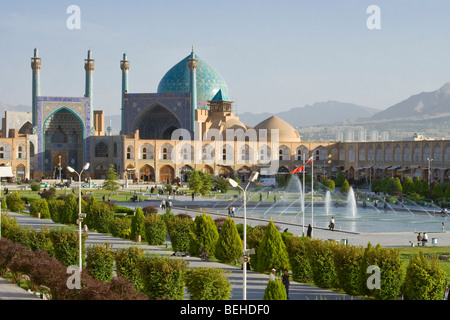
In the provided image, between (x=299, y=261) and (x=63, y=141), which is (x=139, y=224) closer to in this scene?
(x=299, y=261)

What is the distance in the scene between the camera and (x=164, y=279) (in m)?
13.4

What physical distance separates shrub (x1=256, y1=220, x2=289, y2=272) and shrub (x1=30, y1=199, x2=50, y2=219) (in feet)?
51.2

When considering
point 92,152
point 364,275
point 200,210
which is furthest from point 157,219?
point 92,152

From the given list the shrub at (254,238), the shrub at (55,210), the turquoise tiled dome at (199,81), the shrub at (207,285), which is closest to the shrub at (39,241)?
the shrub at (254,238)

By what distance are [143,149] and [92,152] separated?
4.09 meters

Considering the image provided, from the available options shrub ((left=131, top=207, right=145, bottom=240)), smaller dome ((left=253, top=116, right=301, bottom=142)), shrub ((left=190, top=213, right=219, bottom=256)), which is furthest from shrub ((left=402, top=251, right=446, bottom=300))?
smaller dome ((left=253, top=116, right=301, bottom=142))

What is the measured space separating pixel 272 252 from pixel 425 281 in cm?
433

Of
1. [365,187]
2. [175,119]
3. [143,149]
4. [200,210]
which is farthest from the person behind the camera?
[175,119]

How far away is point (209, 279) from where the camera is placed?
12945mm

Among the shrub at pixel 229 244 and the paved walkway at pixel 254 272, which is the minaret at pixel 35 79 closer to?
the paved walkway at pixel 254 272

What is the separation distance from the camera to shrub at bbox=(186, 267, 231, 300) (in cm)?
1294

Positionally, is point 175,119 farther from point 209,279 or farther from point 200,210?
point 209,279

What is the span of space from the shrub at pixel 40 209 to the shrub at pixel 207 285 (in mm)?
18636
